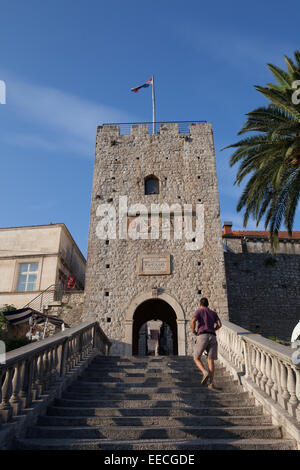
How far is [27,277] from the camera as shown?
18.3 m

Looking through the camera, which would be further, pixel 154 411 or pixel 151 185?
pixel 151 185

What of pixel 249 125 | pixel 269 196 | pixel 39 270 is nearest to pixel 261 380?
pixel 269 196

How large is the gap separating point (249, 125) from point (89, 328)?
7755 millimetres

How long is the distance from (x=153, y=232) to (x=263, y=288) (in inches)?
311

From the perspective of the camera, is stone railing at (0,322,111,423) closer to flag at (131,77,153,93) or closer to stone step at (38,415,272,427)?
stone step at (38,415,272,427)

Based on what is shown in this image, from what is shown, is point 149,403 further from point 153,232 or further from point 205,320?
point 153,232

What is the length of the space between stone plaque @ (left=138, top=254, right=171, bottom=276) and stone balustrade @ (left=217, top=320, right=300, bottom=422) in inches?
257

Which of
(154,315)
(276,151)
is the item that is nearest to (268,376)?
(276,151)

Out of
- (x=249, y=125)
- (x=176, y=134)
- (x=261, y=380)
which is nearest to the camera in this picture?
(x=261, y=380)

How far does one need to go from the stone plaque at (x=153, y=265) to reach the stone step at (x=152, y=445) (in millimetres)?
10197

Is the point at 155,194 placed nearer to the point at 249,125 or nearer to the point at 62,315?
the point at 249,125

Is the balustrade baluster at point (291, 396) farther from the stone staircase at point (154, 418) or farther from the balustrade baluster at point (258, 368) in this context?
the balustrade baluster at point (258, 368)

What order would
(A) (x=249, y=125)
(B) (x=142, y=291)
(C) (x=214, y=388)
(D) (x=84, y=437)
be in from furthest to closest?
(B) (x=142, y=291), (A) (x=249, y=125), (C) (x=214, y=388), (D) (x=84, y=437)

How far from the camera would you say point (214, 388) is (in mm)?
5867
